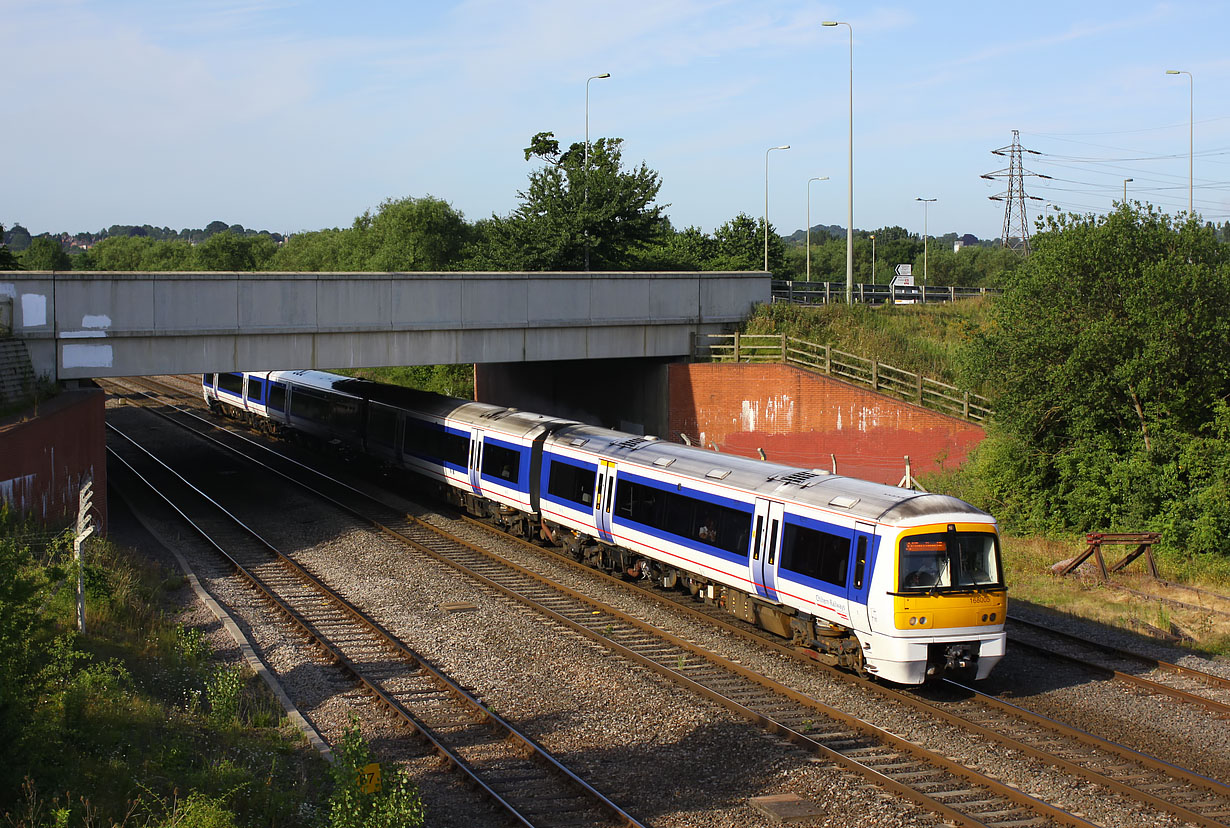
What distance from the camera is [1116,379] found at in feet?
65.8

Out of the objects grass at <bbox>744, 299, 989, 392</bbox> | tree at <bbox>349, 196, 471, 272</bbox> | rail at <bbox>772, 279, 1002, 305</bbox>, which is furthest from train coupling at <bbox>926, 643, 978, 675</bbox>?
tree at <bbox>349, 196, 471, 272</bbox>

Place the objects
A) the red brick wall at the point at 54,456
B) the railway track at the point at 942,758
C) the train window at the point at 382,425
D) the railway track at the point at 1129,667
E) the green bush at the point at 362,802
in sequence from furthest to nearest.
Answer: the train window at the point at 382,425 < the red brick wall at the point at 54,456 < the railway track at the point at 1129,667 < the railway track at the point at 942,758 < the green bush at the point at 362,802

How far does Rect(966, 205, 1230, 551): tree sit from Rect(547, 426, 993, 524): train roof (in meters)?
8.37

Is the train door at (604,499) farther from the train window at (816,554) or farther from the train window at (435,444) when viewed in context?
the train window at (435,444)

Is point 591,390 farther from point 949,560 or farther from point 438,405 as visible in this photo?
point 949,560

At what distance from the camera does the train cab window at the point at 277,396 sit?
36.5 metres

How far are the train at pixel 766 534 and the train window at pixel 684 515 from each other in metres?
0.03

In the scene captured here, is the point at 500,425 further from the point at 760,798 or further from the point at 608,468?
the point at 760,798

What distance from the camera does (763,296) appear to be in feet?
104

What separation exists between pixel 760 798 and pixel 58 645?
6.92m

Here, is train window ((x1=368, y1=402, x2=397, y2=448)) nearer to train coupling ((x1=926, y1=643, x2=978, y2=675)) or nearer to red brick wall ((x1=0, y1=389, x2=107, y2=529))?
red brick wall ((x1=0, y1=389, x2=107, y2=529))

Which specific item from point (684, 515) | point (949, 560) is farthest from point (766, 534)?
point (949, 560)

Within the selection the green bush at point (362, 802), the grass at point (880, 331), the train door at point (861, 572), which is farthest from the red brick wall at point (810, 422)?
the green bush at point (362, 802)

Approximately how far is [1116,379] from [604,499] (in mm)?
10255
